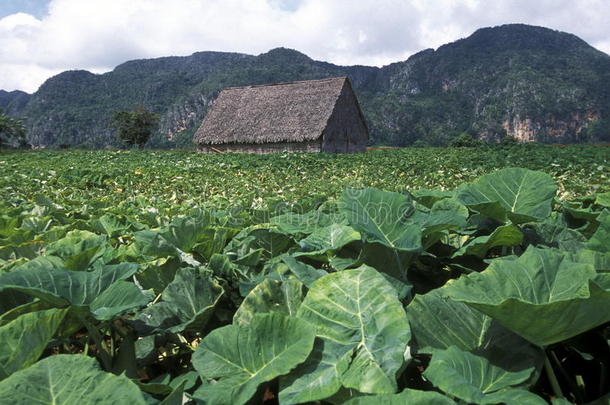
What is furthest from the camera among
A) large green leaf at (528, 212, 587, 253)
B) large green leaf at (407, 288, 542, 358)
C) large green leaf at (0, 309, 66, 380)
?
large green leaf at (528, 212, 587, 253)

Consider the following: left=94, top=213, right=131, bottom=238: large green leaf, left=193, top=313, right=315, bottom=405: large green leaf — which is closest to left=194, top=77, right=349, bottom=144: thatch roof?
left=94, top=213, right=131, bottom=238: large green leaf

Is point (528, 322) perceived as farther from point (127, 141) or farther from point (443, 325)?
point (127, 141)

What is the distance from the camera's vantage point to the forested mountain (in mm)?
102750

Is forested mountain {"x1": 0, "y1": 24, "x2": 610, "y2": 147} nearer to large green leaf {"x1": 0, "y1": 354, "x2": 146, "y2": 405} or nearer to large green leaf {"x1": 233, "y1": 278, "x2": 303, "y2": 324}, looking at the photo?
large green leaf {"x1": 233, "y1": 278, "x2": 303, "y2": 324}

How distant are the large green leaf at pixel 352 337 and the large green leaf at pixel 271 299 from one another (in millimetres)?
75

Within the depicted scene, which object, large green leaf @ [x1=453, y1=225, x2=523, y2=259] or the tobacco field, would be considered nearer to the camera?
the tobacco field

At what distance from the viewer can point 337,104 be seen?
26812 mm

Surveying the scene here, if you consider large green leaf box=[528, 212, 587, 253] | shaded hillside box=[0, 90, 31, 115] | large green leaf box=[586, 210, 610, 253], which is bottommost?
large green leaf box=[528, 212, 587, 253]

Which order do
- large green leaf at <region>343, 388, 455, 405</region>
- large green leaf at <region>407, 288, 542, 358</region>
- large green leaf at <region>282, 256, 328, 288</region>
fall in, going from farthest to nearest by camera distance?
large green leaf at <region>282, 256, 328, 288</region>
large green leaf at <region>407, 288, 542, 358</region>
large green leaf at <region>343, 388, 455, 405</region>

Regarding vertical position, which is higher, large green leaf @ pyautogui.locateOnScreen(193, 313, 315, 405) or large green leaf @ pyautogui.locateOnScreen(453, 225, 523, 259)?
large green leaf @ pyautogui.locateOnScreen(453, 225, 523, 259)

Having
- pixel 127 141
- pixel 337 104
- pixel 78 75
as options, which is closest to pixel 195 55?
pixel 78 75

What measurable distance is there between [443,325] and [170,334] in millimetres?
512

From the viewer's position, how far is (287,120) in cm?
2664

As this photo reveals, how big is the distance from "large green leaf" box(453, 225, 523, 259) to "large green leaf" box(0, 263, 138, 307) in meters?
0.72
